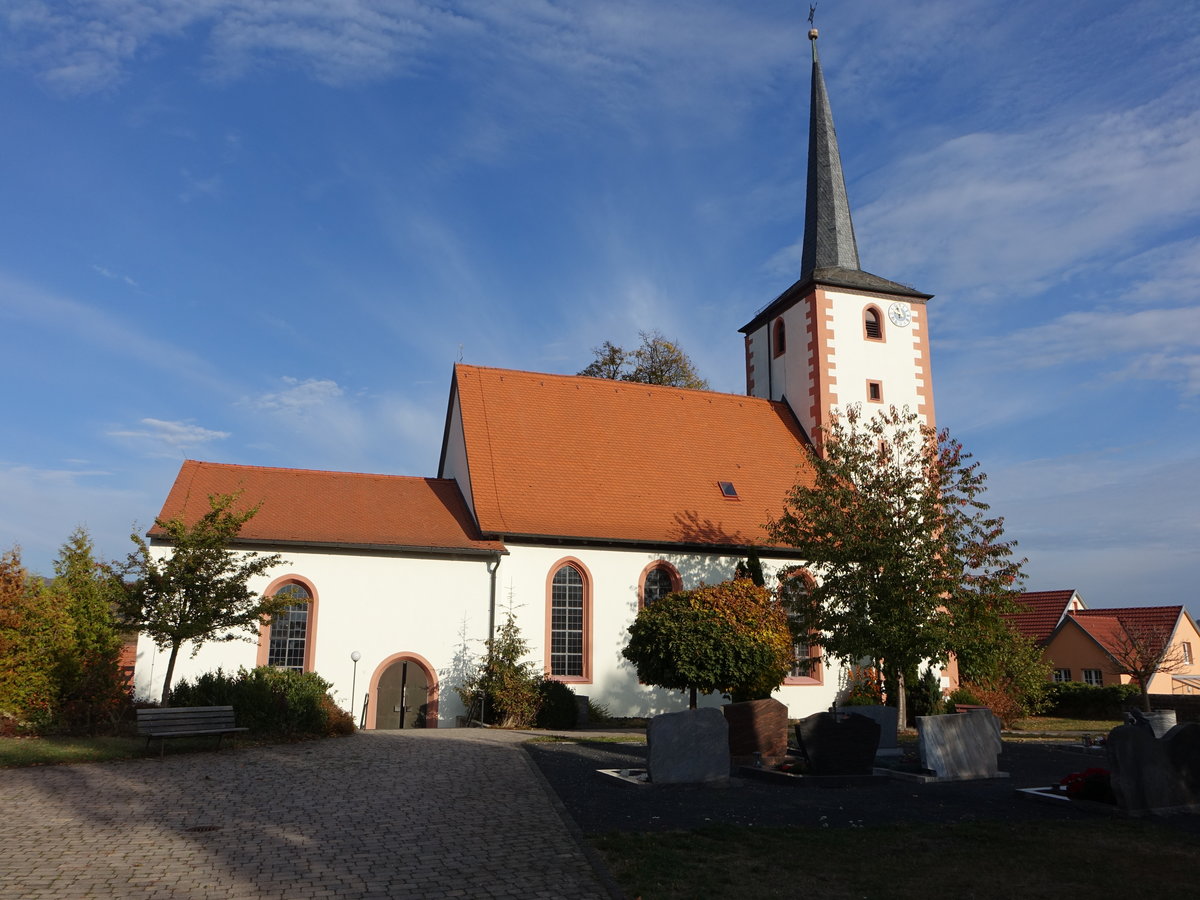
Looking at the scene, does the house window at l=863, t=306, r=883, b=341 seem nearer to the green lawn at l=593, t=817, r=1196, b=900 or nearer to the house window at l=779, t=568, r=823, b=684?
the house window at l=779, t=568, r=823, b=684

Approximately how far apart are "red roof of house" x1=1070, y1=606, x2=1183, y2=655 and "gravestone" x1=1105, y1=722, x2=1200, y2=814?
26681 millimetres

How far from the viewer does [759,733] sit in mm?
12938

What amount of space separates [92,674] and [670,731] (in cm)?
1063

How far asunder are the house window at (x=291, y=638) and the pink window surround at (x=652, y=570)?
24.9 feet

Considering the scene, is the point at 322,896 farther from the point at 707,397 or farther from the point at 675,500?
the point at 707,397

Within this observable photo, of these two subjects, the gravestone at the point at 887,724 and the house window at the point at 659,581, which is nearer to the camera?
the gravestone at the point at 887,724

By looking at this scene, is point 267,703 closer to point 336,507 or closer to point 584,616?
point 336,507

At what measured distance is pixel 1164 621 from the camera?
35156 mm

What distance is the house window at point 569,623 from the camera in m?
21.1

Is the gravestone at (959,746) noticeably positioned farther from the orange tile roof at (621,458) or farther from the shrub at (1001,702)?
the orange tile roof at (621,458)

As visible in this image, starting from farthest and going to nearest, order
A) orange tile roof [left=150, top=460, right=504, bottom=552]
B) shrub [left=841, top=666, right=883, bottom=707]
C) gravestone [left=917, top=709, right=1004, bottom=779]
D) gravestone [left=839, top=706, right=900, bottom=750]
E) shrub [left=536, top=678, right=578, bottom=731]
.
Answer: shrub [left=841, top=666, right=883, bottom=707]
orange tile roof [left=150, top=460, right=504, bottom=552]
shrub [left=536, top=678, right=578, bottom=731]
gravestone [left=839, top=706, right=900, bottom=750]
gravestone [left=917, top=709, right=1004, bottom=779]

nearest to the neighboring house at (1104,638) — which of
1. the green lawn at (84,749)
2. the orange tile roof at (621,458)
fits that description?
the orange tile roof at (621,458)

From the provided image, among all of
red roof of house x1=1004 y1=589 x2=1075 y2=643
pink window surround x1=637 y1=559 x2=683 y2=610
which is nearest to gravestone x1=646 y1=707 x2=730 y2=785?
pink window surround x1=637 y1=559 x2=683 y2=610

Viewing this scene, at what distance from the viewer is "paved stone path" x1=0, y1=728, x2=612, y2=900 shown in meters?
6.34
